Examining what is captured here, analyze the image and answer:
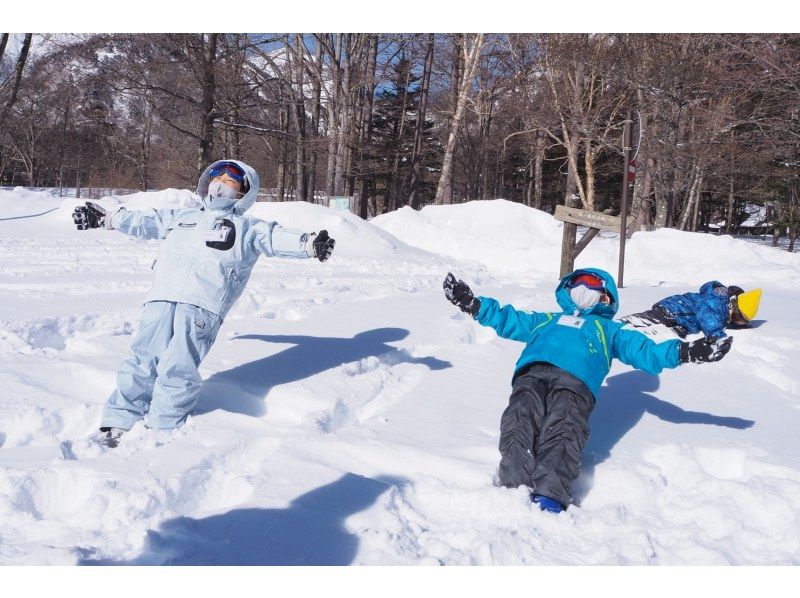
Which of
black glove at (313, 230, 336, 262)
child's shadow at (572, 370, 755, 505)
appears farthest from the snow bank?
black glove at (313, 230, 336, 262)

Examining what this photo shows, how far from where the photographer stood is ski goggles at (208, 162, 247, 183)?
3633 millimetres

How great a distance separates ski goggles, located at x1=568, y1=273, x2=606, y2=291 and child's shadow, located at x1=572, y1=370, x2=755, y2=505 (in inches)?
30.2

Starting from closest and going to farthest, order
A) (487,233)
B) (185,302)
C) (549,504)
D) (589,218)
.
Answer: (549,504) → (185,302) → (589,218) → (487,233)

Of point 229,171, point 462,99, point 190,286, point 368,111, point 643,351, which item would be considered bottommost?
point 643,351

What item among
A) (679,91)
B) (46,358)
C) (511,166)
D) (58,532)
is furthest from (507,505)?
(511,166)

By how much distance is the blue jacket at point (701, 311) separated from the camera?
18.9 feet

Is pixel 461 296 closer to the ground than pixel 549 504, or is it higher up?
higher up

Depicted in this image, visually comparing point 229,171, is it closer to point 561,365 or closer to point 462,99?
point 561,365

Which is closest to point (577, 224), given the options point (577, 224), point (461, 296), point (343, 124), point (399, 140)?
point (577, 224)

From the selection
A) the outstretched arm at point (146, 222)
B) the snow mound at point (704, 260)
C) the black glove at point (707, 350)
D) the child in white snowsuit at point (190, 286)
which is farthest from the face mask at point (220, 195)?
the snow mound at point (704, 260)

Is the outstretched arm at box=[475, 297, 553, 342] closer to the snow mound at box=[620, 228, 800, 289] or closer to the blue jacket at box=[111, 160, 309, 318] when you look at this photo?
the blue jacket at box=[111, 160, 309, 318]

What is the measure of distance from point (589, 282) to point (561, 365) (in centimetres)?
69

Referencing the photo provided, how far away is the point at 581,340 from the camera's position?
321cm
